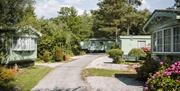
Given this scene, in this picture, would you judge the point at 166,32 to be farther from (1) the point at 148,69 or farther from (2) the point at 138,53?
(2) the point at 138,53

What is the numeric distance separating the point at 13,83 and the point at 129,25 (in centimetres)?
4494

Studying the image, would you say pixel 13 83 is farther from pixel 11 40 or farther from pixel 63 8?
pixel 63 8

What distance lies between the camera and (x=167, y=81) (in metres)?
11.2

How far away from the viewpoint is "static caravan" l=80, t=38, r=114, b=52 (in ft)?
232

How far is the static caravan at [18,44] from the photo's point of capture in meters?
27.6

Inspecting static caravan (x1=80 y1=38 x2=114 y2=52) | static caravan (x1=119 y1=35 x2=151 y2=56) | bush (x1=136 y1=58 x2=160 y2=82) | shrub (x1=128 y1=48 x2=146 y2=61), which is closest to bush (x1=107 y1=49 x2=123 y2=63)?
shrub (x1=128 y1=48 x2=146 y2=61)

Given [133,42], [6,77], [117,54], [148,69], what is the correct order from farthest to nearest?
[133,42], [117,54], [6,77], [148,69]

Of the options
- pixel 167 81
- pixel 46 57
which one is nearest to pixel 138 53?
pixel 46 57

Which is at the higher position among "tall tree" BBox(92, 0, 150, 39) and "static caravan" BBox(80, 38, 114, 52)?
"tall tree" BBox(92, 0, 150, 39)

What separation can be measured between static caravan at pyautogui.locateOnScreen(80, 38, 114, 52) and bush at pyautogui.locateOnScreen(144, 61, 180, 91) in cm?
5799

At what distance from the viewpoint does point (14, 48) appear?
2895cm

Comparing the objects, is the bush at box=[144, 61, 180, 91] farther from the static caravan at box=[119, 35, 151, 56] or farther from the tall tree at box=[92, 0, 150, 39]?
the tall tree at box=[92, 0, 150, 39]

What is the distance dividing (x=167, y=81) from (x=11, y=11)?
19213 millimetres

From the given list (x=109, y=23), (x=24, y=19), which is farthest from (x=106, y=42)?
(x=24, y=19)
